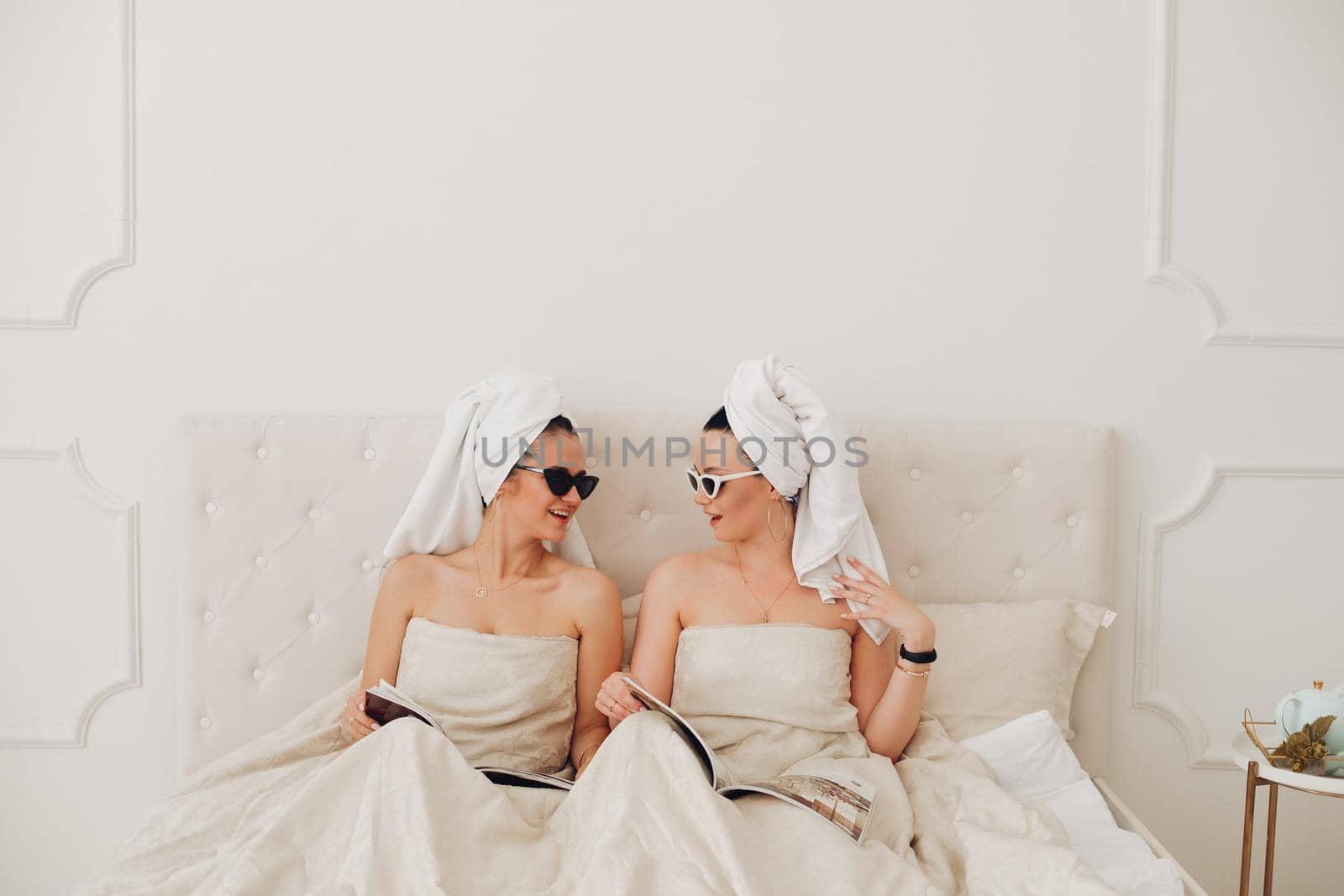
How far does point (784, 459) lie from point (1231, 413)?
136 cm

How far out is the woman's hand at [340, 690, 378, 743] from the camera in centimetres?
201

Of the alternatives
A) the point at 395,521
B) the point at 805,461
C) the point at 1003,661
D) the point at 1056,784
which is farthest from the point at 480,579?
the point at 1056,784

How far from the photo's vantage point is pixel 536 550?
2.24 metres

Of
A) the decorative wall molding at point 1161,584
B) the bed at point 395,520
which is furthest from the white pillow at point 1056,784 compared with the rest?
the decorative wall molding at point 1161,584

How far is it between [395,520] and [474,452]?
1.18ft

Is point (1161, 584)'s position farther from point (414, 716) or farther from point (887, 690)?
point (414, 716)

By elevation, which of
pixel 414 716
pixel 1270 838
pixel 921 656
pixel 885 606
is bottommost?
pixel 1270 838

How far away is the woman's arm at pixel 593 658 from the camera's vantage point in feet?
6.97

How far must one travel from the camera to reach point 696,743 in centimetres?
179

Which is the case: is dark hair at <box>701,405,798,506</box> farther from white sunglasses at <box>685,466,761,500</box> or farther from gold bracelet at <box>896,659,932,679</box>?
gold bracelet at <box>896,659,932,679</box>

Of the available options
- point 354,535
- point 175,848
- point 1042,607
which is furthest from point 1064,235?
point 175,848

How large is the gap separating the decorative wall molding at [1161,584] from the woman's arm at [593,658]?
1475mm

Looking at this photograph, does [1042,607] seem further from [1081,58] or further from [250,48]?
[250,48]

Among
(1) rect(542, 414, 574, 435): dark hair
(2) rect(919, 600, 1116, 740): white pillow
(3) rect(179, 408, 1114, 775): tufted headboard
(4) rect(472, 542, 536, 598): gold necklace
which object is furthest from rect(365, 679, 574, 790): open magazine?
(2) rect(919, 600, 1116, 740): white pillow
